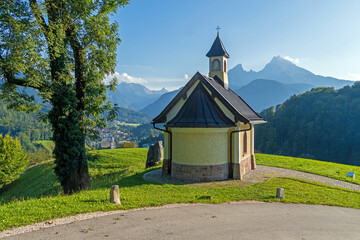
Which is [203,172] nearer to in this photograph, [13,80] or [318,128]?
[13,80]

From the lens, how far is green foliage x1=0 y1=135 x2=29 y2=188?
2949 cm

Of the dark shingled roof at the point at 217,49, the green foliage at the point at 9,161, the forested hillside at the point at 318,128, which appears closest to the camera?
the dark shingled roof at the point at 217,49

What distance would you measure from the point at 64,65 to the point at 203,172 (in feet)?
32.8

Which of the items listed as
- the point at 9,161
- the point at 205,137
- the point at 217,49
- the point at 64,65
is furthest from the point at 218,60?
the point at 9,161

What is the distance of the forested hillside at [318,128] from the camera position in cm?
7288

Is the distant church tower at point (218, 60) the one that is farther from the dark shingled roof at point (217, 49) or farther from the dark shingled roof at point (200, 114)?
the dark shingled roof at point (200, 114)

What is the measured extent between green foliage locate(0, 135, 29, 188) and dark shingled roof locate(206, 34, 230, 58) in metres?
29.8

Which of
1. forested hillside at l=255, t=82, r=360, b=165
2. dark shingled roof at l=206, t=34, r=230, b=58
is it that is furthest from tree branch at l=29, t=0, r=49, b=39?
forested hillside at l=255, t=82, r=360, b=165

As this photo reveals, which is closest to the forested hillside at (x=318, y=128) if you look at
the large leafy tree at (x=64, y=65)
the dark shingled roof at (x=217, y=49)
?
the dark shingled roof at (x=217, y=49)

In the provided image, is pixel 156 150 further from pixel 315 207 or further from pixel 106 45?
pixel 315 207

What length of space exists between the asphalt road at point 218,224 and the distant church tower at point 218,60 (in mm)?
11900

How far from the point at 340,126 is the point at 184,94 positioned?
3251 inches

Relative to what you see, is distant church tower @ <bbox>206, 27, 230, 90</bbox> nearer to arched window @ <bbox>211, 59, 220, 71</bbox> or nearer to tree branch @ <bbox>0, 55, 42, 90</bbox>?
arched window @ <bbox>211, 59, 220, 71</bbox>

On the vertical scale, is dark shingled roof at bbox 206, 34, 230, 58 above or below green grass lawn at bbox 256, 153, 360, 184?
above
